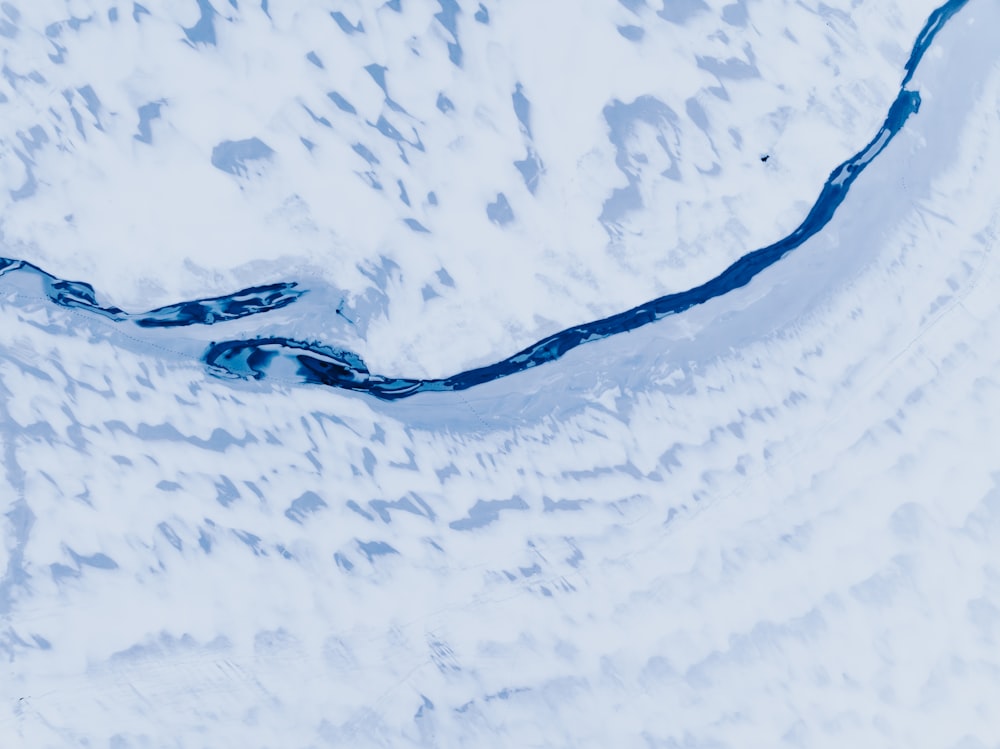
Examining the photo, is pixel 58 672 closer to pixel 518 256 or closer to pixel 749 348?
pixel 518 256

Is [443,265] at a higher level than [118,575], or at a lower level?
higher

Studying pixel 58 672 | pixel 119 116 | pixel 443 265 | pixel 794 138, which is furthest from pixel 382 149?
pixel 58 672

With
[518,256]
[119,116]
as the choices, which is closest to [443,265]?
[518,256]

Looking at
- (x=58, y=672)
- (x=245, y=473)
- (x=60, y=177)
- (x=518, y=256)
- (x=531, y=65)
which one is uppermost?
(x=531, y=65)
